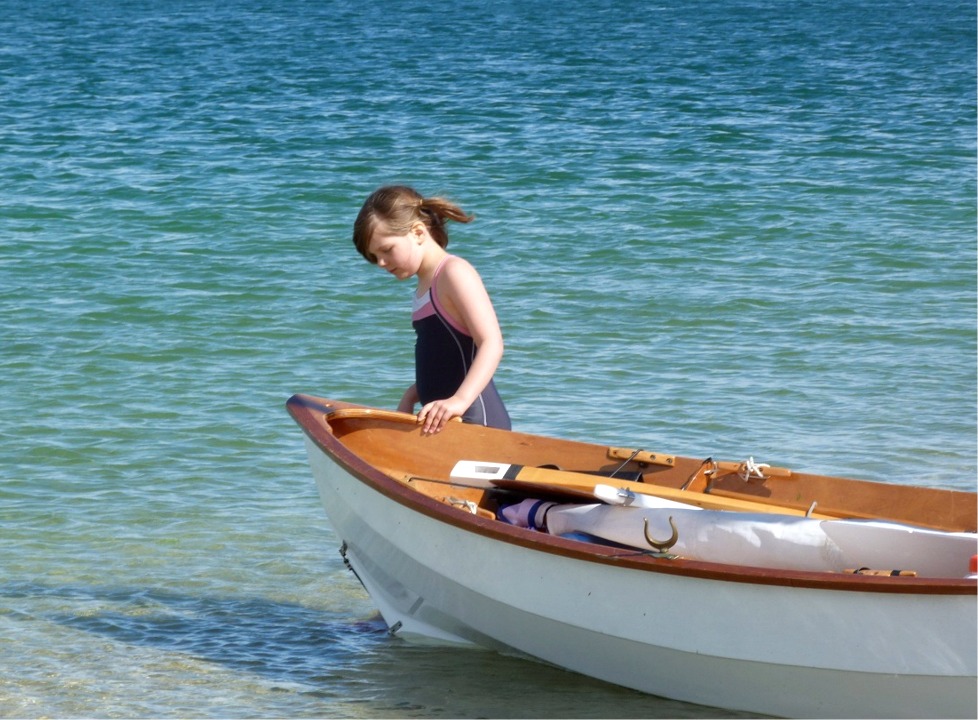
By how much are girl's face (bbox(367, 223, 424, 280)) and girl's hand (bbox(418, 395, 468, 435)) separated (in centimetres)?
42

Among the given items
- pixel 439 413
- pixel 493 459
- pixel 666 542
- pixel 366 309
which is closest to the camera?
pixel 666 542

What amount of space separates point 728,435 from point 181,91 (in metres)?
15.5

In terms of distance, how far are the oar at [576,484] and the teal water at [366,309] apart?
61cm

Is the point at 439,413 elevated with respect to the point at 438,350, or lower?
lower

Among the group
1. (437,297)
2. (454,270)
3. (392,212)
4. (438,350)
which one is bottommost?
(438,350)

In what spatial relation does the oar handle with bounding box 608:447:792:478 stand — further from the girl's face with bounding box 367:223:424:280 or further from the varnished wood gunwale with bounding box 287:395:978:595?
the girl's face with bounding box 367:223:424:280

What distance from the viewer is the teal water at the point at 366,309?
16.6ft

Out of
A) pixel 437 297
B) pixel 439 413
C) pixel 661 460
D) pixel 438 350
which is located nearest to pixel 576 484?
pixel 661 460

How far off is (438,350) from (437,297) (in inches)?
7.4

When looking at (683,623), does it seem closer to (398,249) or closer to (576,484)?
(576,484)

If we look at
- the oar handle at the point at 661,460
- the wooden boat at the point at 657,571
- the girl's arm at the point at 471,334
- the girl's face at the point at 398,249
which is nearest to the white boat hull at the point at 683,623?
the wooden boat at the point at 657,571

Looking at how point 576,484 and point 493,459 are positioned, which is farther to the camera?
point 493,459

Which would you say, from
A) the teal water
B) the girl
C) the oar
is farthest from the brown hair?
the teal water

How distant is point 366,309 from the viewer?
10367mm
